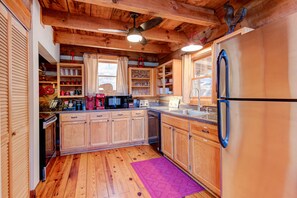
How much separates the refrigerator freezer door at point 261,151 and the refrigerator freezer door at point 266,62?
0.09m

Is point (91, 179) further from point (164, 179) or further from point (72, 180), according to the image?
point (164, 179)

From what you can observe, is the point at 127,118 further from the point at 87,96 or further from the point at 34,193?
the point at 34,193

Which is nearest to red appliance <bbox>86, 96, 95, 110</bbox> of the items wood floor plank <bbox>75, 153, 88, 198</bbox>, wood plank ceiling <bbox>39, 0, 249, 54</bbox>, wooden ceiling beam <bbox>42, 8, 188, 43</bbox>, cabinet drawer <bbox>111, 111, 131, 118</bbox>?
cabinet drawer <bbox>111, 111, 131, 118</bbox>

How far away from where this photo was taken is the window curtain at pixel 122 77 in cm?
414

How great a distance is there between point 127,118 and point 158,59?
2089mm

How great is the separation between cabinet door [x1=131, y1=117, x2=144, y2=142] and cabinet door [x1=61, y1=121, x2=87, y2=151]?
3.46 ft

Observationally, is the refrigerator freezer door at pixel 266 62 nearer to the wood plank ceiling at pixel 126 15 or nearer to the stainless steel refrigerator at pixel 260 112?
the stainless steel refrigerator at pixel 260 112

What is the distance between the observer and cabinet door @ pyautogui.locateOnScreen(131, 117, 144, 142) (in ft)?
12.5

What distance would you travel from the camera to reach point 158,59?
4789 millimetres

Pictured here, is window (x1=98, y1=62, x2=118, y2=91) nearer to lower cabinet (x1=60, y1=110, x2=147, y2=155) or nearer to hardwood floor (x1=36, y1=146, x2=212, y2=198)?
lower cabinet (x1=60, y1=110, x2=147, y2=155)

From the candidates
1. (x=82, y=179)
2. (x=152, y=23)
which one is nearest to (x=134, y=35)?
(x=152, y=23)

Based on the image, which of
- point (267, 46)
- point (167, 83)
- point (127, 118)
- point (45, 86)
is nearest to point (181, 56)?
point (167, 83)

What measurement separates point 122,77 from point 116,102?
2.19ft

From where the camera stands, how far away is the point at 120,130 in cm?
368
